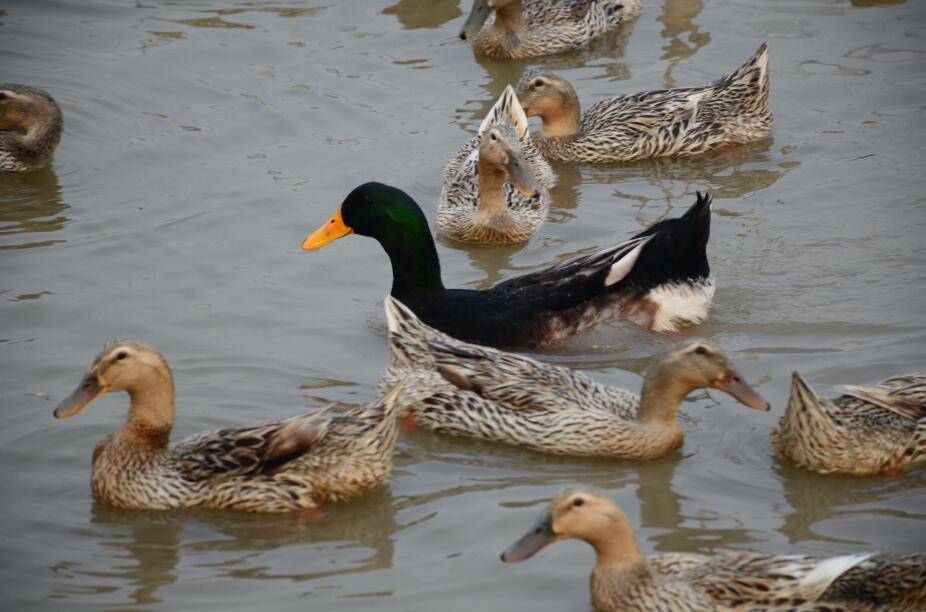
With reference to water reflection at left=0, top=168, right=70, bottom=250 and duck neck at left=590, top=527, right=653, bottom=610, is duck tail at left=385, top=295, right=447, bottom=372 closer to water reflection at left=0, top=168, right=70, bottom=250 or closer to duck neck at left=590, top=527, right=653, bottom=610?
duck neck at left=590, top=527, right=653, bottom=610

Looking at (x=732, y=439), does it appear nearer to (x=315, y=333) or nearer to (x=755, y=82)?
(x=315, y=333)

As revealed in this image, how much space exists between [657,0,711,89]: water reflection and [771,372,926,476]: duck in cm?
675

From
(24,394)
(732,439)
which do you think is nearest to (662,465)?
(732,439)

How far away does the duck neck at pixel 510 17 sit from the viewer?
563 inches

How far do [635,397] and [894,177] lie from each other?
14.7ft

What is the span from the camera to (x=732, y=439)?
25.0ft

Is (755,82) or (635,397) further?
(755,82)

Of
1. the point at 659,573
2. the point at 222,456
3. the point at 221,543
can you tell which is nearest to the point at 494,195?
the point at 222,456

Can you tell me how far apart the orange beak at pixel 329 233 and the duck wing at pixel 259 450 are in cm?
268

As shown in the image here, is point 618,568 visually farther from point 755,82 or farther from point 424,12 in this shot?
point 424,12

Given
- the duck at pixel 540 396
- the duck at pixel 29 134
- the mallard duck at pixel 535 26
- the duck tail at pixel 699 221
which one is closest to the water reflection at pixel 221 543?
the duck at pixel 540 396

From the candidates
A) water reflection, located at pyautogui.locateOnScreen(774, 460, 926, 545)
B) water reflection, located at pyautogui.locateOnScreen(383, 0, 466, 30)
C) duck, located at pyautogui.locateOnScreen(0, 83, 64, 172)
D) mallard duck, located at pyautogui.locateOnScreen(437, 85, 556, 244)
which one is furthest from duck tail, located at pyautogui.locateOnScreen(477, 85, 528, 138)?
water reflection, located at pyautogui.locateOnScreen(774, 460, 926, 545)

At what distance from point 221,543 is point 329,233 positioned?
328cm

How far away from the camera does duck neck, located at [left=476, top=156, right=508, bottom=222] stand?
1072 cm
